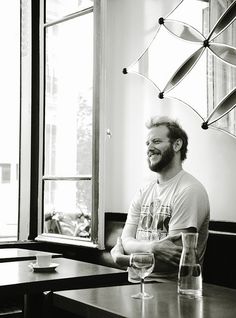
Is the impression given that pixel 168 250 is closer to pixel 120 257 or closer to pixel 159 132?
pixel 120 257

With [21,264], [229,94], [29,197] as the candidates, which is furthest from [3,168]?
[229,94]

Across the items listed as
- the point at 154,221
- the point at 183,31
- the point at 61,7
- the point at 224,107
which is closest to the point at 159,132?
the point at 224,107

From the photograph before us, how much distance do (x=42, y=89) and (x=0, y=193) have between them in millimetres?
1086

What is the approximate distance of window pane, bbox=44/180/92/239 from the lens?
3.75m

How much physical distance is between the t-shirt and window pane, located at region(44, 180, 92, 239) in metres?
0.79

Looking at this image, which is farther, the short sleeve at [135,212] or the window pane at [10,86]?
the window pane at [10,86]

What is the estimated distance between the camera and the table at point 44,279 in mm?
2154

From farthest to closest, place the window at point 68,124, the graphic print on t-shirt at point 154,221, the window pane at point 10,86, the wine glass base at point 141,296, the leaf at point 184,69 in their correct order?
the window pane at point 10,86 < the window at point 68,124 < the leaf at point 184,69 < the graphic print on t-shirt at point 154,221 < the wine glass base at point 141,296

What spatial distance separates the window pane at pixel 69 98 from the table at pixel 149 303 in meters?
1.88

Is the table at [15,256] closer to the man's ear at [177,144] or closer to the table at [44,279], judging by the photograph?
the table at [44,279]

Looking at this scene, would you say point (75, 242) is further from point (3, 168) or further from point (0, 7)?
point (0, 7)

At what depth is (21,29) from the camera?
14.4 feet

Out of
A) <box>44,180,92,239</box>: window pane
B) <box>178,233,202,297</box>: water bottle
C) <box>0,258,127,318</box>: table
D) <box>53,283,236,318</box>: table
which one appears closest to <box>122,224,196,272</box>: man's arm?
<box>0,258,127,318</box>: table

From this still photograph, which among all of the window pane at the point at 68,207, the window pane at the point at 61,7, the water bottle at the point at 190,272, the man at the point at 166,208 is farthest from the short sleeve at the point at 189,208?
the window pane at the point at 61,7
